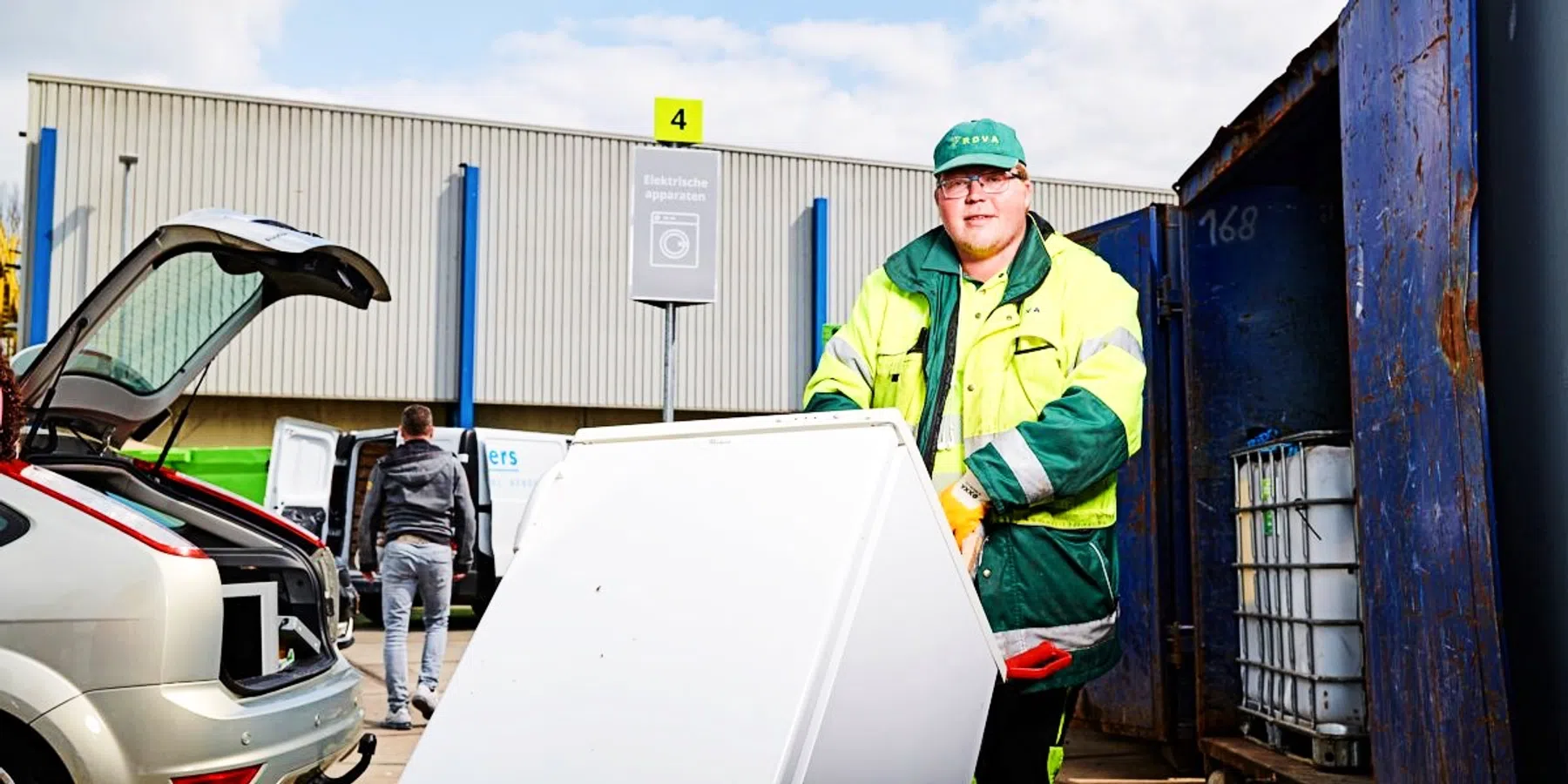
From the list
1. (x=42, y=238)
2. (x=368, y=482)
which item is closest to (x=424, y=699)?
(x=368, y=482)

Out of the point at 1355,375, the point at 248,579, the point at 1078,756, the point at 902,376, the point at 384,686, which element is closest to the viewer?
the point at 902,376

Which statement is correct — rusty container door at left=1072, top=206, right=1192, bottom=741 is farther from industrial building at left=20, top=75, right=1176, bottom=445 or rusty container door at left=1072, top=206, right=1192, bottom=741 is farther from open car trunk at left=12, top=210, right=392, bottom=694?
industrial building at left=20, top=75, right=1176, bottom=445

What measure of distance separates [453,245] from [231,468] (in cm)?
697

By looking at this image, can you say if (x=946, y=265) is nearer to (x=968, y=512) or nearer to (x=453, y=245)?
(x=968, y=512)

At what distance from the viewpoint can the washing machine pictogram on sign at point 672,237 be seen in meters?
7.64

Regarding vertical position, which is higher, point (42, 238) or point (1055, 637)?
point (42, 238)

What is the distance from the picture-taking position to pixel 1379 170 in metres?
3.66

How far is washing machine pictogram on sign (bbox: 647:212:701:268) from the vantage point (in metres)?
7.64

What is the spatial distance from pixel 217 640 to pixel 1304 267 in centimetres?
448

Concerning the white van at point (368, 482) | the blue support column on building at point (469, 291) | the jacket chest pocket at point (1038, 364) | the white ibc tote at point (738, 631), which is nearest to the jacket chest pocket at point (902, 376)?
the jacket chest pocket at point (1038, 364)

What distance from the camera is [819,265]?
23422 millimetres

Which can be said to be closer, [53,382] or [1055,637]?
[1055,637]

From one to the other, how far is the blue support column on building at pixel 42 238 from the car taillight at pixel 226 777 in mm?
18798

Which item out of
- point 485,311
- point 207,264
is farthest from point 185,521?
point 485,311
